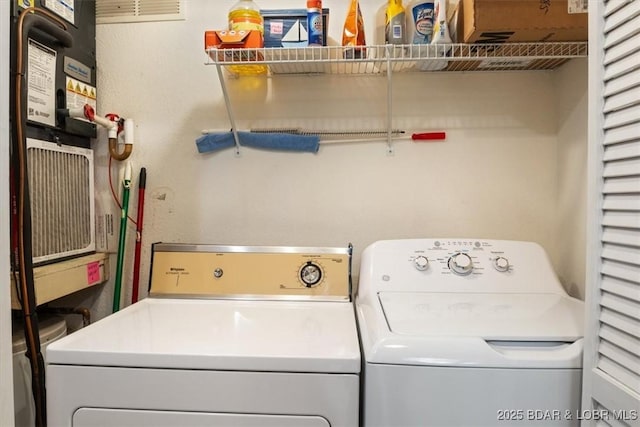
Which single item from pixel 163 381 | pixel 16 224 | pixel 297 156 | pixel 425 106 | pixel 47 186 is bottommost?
pixel 163 381

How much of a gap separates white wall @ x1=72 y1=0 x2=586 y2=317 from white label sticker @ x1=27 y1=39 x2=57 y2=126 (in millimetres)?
322

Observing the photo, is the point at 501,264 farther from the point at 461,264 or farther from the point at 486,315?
the point at 486,315

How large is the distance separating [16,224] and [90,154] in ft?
1.89

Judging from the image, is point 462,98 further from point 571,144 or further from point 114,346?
point 114,346

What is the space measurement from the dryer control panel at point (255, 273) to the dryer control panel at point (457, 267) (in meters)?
0.12

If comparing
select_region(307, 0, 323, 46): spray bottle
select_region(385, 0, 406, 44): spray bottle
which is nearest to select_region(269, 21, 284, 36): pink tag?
select_region(307, 0, 323, 46): spray bottle

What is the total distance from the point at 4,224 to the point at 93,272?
82cm

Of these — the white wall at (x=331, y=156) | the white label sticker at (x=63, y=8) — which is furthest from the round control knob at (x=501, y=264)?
the white label sticker at (x=63, y=8)

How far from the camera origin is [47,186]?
1.45m

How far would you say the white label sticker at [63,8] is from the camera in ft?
4.74

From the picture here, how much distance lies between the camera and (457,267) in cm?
142

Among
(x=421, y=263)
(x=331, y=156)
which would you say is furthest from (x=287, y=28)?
(x=421, y=263)

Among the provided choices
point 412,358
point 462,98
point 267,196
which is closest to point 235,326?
point 412,358

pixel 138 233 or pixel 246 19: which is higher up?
pixel 246 19
